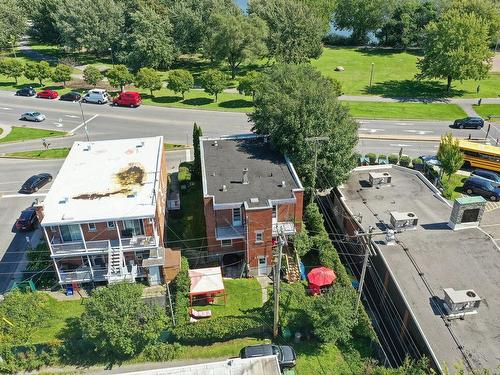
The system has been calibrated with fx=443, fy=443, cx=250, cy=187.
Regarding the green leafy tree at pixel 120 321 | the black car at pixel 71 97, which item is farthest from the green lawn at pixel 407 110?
the green leafy tree at pixel 120 321

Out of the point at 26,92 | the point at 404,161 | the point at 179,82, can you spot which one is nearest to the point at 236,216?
the point at 404,161

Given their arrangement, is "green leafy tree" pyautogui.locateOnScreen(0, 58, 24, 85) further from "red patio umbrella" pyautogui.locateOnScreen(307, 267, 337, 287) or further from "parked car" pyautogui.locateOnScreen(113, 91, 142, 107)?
"red patio umbrella" pyautogui.locateOnScreen(307, 267, 337, 287)

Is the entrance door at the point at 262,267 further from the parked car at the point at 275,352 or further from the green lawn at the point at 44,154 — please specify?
the green lawn at the point at 44,154

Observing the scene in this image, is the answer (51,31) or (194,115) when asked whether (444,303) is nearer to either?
(194,115)

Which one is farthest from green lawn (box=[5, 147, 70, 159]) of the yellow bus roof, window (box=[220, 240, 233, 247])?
the yellow bus roof

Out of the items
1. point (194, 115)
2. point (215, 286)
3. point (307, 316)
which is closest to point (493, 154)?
point (307, 316)

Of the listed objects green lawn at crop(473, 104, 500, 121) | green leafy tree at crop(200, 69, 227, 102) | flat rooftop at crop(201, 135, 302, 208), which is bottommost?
green lawn at crop(473, 104, 500, 121)
